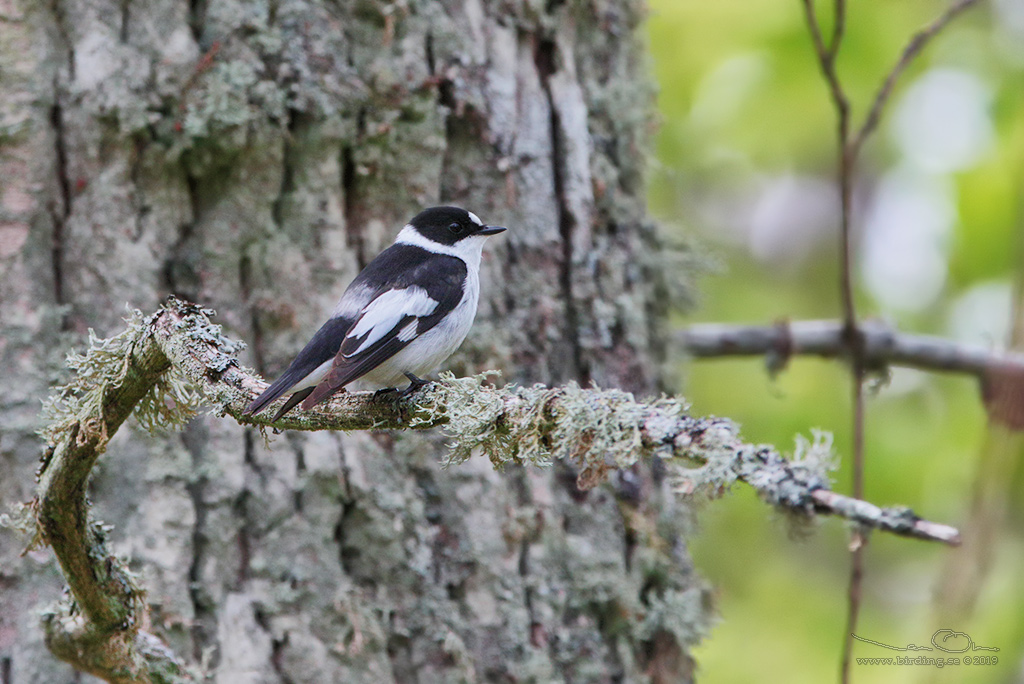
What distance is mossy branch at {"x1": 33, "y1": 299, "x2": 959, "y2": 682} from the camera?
5.32ft

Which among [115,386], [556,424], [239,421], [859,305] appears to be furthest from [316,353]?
[859,305]

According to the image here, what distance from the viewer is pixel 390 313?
3.22 m

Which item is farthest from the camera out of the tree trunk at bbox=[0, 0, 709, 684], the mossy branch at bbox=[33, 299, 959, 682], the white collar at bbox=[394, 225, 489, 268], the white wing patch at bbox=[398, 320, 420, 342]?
the white collar at bbox=[394, 225, 489, 268]

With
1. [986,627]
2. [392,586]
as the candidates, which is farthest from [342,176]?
[986,627]

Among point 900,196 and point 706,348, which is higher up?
point 900,196

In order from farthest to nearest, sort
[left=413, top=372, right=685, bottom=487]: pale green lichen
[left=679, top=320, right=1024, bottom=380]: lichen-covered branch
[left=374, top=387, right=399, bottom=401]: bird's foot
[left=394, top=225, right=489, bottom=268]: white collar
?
[left=679, top=320, right=1024, bottom=380]: lichen-covered branch
[left=394, top=225, right=489, bottom=268]: white collar
[left=374, top=387, right=399, bottom=401]: bird's foot
[left=413, top=372, right=685, bottom=487]: pale green lichen

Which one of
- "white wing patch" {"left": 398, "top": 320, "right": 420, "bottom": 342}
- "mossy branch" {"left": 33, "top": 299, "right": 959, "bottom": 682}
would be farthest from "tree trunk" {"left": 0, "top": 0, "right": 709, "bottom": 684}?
"mossy branch" {"left": 33, "top": 299, "right": 959, "bottom": 682}

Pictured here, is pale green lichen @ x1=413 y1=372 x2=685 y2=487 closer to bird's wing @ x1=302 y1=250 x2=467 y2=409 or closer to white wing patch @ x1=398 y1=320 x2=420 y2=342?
bird's wing @ x1=302 y1=250 x2=467 y2=409

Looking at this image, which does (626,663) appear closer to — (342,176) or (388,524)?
(388,524)

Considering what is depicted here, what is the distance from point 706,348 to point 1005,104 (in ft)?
9.13

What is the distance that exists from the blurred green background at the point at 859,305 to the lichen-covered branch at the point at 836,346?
1.54ft

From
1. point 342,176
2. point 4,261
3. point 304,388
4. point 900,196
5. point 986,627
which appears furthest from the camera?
point 900,196

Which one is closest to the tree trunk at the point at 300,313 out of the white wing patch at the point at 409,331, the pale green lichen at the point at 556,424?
the white wing patch at the point at 409,331

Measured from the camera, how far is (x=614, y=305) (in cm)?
362
